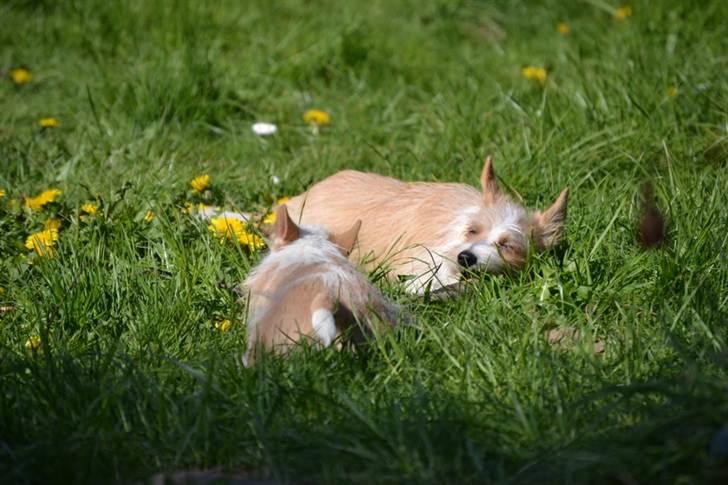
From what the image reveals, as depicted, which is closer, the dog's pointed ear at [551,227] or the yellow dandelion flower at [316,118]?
the dog's pointed ear at [551,227]

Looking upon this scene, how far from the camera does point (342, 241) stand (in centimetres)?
436

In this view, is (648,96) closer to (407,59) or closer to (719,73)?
(719,73)

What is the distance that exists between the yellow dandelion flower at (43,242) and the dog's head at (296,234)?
1.00 metres

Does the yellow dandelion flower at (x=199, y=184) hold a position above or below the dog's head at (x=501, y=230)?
below

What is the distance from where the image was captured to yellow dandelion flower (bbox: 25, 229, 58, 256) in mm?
4543

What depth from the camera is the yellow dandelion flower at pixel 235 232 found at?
4.67 meters

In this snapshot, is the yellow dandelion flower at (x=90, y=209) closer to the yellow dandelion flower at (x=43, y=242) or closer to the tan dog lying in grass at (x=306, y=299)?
the yellow dandelion flower at (x=43, y=242)

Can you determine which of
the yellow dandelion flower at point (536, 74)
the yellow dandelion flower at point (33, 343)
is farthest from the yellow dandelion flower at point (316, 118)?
the yellow dandelion flower at point (33, 343)

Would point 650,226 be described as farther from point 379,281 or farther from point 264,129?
point 264,129

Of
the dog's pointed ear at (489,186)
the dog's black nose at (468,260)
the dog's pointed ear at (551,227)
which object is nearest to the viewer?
the dog's black nose at (468,260)

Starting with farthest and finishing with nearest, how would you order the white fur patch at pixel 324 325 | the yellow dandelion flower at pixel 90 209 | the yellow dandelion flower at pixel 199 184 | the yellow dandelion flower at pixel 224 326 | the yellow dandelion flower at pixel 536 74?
the yellow dandelion flower at pixel 536 74 → the yellow dandelion flower at pixel 199 184 → the yellow dandelion flower at pixel 90 209 → the yellow dandelion flower at pixel 224 326 → the white fur patch at pixel 324 325

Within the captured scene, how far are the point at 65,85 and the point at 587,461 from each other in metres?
5.29

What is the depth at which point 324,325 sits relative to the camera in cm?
345

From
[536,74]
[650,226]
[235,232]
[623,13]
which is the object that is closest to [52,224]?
[235,232]
